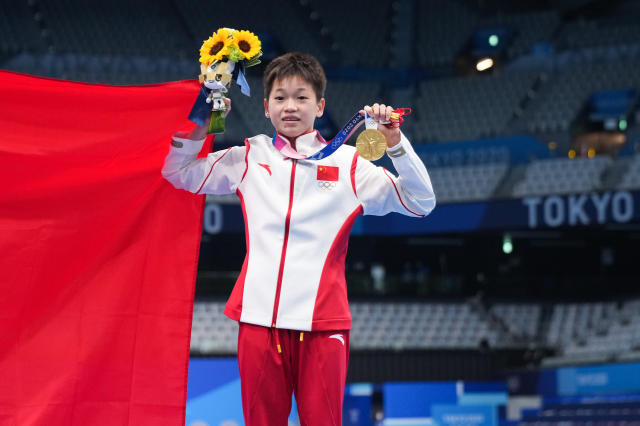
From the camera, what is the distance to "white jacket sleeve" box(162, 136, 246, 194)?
2.95 meters

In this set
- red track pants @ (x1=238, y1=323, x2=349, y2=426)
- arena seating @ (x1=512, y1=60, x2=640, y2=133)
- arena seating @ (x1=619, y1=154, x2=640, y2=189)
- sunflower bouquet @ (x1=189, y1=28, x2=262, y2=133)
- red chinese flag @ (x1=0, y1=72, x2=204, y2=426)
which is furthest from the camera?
arena seating @ (x1=512, y1=60, x2=640, y2=133)

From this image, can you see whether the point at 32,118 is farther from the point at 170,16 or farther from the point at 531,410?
the point at 170,16

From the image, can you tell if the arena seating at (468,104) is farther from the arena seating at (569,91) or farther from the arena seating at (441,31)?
the arena seating at (441,31)

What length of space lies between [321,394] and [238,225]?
13265 millimetres

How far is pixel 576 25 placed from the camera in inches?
818

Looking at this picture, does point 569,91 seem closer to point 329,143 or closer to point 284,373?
point 329,143

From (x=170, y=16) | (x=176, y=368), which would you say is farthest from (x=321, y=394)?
(x=170, y=16)

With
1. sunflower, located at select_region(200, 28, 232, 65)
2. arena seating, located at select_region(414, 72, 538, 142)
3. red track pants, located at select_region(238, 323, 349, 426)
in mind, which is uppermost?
arena seating, located at select_region(414, 72, 538, 142)

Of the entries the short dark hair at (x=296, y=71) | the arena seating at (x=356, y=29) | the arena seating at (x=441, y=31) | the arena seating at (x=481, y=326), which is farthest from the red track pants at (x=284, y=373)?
the arena seating at (x=441, y=31)

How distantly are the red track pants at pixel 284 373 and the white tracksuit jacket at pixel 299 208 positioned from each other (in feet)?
0.19

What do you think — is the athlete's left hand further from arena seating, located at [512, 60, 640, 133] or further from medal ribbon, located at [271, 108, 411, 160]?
arena seating, located at [512, 60, 640, 133]

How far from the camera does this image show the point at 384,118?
105 inches

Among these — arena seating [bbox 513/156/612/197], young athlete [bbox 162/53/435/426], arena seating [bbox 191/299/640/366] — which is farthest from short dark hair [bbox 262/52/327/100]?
arena seating [bbox 513/156/612/197]

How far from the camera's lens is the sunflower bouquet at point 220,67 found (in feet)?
9.21
